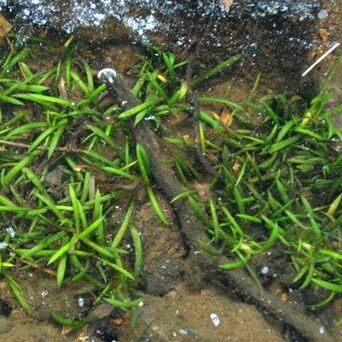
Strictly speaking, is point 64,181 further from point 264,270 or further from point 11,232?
point 264,270

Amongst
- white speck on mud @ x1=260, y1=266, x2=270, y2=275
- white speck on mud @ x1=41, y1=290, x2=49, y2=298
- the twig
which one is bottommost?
white speck on mud @ x1=41, y1=290, x2=49, y2=298

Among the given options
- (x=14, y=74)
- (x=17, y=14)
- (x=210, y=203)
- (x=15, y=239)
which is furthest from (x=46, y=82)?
(x=210, y=203)

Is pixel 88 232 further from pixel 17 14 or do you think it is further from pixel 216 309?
pixel 17 14

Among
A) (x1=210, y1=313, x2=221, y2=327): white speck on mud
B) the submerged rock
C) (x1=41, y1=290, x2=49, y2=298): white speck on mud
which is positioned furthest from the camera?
the submerged rock

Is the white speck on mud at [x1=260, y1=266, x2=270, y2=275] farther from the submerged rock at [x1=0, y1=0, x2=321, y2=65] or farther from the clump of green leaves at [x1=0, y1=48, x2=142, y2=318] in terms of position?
the submerged rock at [x1=0, y1=0, x2=321, y2=65]

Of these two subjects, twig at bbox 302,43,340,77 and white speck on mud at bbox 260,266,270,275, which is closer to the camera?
white speck on mud at bbox 260,266,270,275

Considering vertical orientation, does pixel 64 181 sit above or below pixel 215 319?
above

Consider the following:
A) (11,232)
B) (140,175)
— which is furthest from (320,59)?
(11,232)

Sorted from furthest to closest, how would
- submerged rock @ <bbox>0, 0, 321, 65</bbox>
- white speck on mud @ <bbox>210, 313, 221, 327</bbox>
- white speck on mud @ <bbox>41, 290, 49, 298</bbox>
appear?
submerged rock @ <bbox>0, 0, 321, 65</bbox>, white speck on mud @ <bbox>41, 290, 49, 298</bbox>, white speck on mud @ <bbox>210, 313, 221, 327</bbox>

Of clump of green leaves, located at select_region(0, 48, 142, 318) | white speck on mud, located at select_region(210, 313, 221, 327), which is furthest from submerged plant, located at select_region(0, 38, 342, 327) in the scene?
white speck on mud, located at select_region(210, 313, 221, 327)
